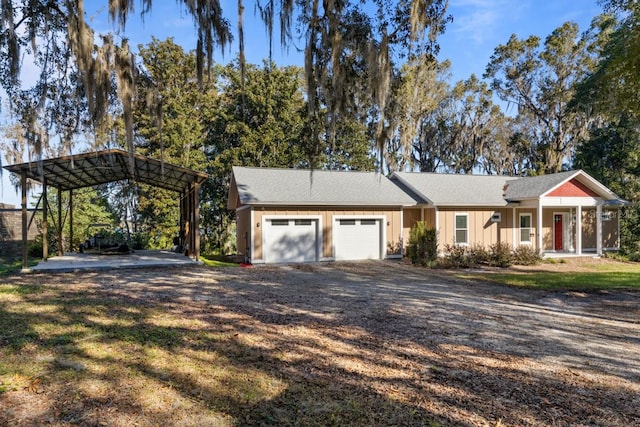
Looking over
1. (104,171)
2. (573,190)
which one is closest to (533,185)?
(573,190)

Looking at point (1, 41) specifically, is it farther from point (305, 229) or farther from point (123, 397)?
point (305, 229)

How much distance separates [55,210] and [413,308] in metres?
21.0

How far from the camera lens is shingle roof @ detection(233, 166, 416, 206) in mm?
15598

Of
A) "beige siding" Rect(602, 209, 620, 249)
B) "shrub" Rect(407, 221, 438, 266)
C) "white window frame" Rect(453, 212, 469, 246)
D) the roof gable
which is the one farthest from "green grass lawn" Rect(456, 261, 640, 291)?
"beige siding" Rect(602, 209, 620, 249)

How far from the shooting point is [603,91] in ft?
33.2

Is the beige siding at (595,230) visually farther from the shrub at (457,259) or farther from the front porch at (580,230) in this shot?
the shrub at (457,259)

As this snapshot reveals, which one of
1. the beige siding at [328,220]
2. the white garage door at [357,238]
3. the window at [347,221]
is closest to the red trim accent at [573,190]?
the beige siding at [328,220]

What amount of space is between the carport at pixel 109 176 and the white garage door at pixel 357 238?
5.73 m

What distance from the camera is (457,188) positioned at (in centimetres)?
1886

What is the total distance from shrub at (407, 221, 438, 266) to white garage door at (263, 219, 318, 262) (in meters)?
Result: 3.97

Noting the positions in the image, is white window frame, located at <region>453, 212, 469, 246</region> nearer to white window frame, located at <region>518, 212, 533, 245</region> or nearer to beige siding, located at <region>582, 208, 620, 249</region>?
white window frame, located at <region>518, 212, 533, 245</region>

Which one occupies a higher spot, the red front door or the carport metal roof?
the carport metal roof

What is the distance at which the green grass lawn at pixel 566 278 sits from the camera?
416 inches

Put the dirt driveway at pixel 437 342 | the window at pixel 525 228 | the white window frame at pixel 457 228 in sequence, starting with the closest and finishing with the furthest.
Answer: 1. the dirt driveway at pixel 437 342
2. the white window frame at pixel 457 228
3. the window at pixel 525 228
